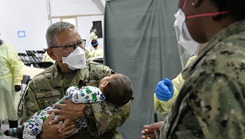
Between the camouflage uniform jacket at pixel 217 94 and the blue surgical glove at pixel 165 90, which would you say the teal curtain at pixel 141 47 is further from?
the camouflage uniform jacket at pixel 217 94

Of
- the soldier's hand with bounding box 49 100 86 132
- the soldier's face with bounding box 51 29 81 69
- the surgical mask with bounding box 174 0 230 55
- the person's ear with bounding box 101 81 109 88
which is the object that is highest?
the surgical mask with bounding box 174 0 230 55

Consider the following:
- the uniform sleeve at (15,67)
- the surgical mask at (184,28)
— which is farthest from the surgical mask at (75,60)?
the uniform sleeve at (15,67)

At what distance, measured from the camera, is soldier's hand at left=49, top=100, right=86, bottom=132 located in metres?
1.38

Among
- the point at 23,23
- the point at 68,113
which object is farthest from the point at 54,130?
the point at 23,23

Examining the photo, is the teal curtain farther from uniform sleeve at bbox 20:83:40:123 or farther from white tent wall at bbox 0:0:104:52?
white tent wall at bbox 0:0:104:52

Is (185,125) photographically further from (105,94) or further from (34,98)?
(34,98)

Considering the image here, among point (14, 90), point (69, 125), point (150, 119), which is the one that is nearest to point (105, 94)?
point (69, 125)

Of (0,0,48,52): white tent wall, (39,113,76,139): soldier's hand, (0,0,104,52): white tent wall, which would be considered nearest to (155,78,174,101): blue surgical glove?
(39,113,76,139): soldier's hand

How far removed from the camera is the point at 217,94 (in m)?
0.57

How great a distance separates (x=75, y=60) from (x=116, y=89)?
31cm

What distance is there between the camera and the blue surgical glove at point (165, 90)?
1609 millimetres

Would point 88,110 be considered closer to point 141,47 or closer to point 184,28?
point 184,28

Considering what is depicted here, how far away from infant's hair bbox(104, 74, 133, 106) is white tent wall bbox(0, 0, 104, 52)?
7.29 metres

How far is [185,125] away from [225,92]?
119mm
